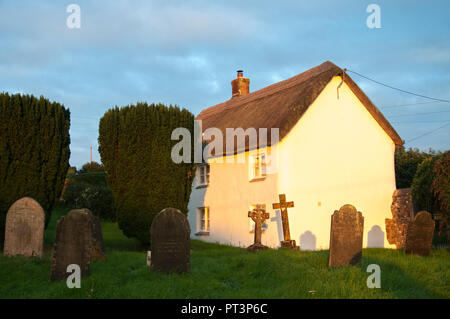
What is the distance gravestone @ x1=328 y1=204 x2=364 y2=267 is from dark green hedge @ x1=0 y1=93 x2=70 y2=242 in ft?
29.0

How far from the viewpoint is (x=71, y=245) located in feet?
32.3

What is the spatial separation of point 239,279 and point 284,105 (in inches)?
437

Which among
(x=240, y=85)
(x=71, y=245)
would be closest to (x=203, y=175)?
(x=240, y=85)

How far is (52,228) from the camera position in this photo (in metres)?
22.4

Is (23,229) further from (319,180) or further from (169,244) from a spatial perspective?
(319,180)

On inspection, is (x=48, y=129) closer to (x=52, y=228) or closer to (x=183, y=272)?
(x=183, y=272)

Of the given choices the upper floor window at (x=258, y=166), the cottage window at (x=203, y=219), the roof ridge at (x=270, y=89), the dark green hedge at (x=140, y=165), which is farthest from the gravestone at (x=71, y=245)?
the roof ridge at (x=270, y=89)

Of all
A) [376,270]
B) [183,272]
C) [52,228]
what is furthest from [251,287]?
[52,228]

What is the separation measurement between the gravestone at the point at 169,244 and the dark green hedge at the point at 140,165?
5.05 metres

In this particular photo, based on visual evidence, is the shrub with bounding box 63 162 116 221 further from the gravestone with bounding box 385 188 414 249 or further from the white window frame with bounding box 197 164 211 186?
the gravestone with bounding box 385 188 414 249

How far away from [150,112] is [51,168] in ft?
12.4

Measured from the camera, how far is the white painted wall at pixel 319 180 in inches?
718

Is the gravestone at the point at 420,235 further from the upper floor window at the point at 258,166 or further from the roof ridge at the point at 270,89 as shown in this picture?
the roof ridge at the point at 270,89

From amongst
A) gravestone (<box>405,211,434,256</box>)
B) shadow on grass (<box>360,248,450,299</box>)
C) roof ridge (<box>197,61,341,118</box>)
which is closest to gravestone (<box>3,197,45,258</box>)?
shadow on grass (<box>360,248,450,299</box>)
